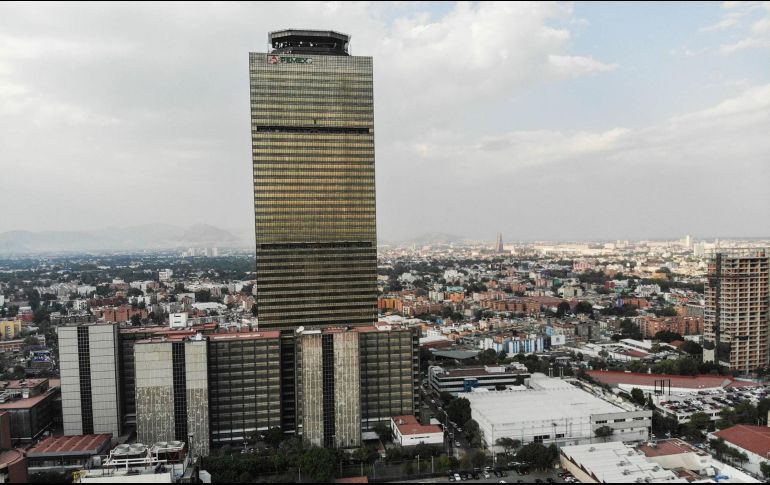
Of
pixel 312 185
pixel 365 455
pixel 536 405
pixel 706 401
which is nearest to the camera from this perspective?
pixel 365 455

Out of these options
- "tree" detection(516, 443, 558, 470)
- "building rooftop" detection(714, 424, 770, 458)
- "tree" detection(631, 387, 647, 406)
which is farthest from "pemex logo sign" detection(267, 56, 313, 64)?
"building rooftop" detection(714, 424, 770, 458)

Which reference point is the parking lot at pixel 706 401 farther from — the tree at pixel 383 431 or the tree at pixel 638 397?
the tree at pixel 383 431

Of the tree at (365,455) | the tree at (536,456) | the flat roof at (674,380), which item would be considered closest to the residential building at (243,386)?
the tree at (365,455)

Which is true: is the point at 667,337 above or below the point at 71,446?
below

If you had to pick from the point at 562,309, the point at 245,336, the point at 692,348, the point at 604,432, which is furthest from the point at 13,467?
the point at 562,309

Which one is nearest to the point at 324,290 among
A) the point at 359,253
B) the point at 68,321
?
the point at 359,253

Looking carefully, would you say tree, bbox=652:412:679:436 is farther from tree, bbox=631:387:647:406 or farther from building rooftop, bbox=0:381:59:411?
building rooftop, bbox=0:381:59:411

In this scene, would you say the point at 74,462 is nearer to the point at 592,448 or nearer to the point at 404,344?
the point at 404,344

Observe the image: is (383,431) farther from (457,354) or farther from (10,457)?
(457,354)
